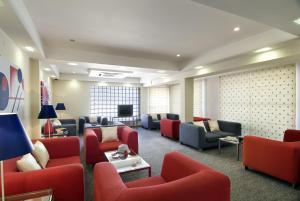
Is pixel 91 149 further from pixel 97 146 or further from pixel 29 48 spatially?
pixel 29 48

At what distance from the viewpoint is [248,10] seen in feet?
6.21

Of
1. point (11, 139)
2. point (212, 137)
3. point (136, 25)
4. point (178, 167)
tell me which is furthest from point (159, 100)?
point (11, 139)

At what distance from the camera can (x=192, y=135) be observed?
183 inches

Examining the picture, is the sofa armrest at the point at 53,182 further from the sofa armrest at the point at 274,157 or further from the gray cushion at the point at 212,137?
the gray cushion at the point at 212,137

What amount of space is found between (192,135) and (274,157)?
2137mm

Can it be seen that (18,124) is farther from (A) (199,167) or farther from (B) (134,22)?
(B) (134,22)

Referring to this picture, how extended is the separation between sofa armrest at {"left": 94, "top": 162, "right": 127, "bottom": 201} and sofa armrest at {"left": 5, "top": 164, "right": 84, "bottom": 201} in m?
0.32

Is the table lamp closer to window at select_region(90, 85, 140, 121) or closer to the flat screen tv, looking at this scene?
the flat screen tv

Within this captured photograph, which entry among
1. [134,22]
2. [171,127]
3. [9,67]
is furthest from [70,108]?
[134,22]

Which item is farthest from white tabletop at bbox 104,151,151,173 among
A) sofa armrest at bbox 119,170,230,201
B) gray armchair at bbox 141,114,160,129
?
gray armchair at bbox 141,114,160,129

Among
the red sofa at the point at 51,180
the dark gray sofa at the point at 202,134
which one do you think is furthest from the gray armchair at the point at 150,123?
the red sofa at the point at 51,180

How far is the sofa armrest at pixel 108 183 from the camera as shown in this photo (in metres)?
1.15

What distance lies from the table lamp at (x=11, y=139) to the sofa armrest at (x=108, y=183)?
0.63 meters

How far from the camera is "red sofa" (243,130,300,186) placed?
2480 mm
